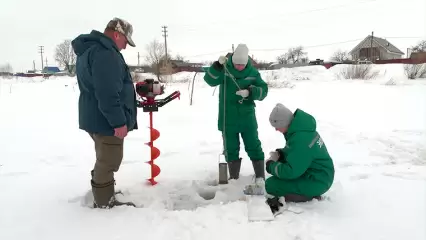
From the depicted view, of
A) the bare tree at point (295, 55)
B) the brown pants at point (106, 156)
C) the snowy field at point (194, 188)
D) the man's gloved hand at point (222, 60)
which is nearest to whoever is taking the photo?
the snowy field at point (194, 188)

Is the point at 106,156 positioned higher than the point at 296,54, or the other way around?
the point at 296,54

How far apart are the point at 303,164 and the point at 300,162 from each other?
0.11ft

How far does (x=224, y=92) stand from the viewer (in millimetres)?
3588

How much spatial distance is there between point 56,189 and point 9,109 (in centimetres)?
742

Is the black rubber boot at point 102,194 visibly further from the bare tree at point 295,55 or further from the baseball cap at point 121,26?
the bare tree at point 295,55

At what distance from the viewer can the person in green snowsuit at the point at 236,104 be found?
355cm

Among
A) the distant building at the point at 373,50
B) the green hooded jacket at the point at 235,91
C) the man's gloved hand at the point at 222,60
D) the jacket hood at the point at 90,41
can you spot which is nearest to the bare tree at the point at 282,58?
the distant building at the point at 373,50

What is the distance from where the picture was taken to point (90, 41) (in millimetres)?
2646

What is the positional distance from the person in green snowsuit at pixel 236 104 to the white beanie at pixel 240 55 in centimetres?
4

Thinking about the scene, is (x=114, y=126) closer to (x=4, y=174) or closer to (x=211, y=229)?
(x=211, y=229)

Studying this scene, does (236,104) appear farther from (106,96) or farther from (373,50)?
(373,50)

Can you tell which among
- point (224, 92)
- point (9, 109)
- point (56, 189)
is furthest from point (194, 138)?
point (9, 109)

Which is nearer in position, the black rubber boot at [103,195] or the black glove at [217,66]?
the black rubber boot at [103,195]

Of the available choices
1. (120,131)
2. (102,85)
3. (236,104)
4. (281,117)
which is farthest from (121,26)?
(281,117)
